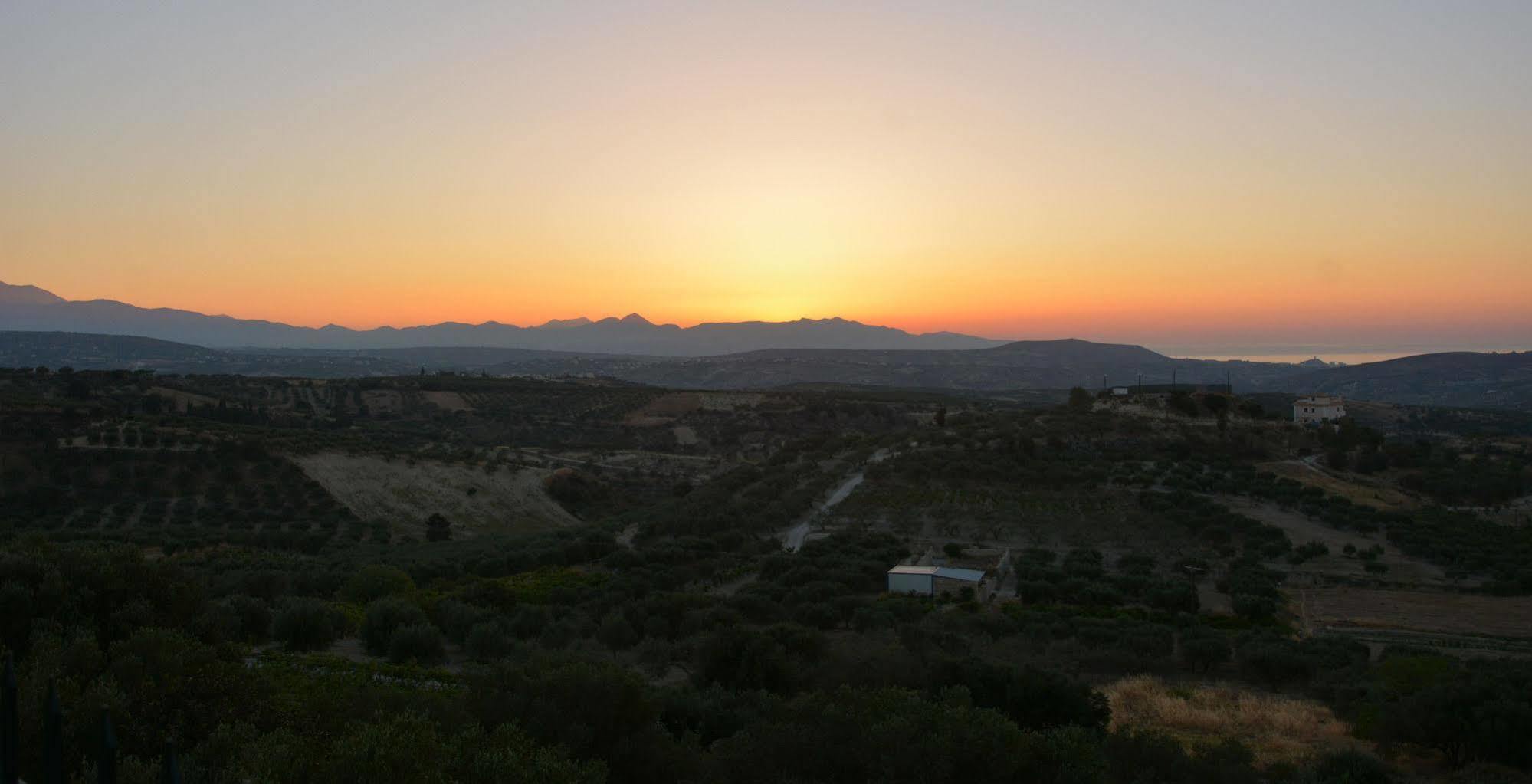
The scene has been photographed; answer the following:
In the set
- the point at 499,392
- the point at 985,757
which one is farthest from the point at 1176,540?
the point at 499,392

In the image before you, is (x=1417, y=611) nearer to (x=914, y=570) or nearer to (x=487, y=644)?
(x=914, y=570)

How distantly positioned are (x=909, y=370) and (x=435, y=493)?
442ft

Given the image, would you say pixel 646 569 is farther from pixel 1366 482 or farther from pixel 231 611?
pixel 1366 482

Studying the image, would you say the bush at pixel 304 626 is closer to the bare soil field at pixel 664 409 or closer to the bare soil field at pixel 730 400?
the bare soil field at pixel 664 409

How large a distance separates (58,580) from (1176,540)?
A: 30938 mm

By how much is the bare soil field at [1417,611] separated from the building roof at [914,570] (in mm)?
9709

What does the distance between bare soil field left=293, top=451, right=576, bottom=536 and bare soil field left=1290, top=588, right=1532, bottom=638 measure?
33.6 meters

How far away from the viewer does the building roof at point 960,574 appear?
960 inches

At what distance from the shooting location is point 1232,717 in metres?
13.7

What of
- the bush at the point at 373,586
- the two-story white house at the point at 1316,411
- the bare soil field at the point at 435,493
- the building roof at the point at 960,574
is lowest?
the bare soil field at the point at 435,493

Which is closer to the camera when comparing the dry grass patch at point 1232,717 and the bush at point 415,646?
the dry grass patch at point 1232,717

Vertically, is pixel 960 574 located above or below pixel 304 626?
below

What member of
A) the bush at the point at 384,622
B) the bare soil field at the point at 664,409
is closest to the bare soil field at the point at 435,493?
the bush at the point at 384,622

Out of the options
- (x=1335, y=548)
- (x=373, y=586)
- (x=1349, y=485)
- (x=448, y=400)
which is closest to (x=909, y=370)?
(x=448, y=400)
